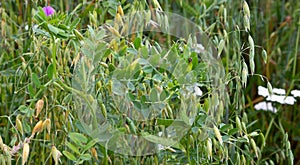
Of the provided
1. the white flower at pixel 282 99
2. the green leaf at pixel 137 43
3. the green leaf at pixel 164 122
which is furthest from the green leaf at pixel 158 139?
the white flower at pixel 282 99

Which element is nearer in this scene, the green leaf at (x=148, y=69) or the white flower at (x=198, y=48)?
the green leaf at (x=148, y=69)

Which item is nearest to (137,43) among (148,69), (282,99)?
(148,69)

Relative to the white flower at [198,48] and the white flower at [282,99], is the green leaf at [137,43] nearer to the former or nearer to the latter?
the white flower at [198,48]

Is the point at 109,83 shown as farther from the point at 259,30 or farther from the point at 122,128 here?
the point at 259,30

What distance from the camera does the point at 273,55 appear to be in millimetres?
2096

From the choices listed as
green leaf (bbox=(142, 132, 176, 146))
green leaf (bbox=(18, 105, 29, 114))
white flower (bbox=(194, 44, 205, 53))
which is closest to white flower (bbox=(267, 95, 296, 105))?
white flower (bbox=(194, 44, 205, 53))

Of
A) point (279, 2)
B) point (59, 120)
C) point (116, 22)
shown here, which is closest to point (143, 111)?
point (116, 22)

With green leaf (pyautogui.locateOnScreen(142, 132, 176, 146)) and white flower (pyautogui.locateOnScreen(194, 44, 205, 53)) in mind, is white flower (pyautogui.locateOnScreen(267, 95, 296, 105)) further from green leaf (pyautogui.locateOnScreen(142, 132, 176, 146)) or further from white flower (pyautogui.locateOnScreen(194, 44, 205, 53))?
green leaf (pyautogui.locateOnScreen(142, 132, 176, 146))

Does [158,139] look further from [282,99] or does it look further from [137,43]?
[282,99]

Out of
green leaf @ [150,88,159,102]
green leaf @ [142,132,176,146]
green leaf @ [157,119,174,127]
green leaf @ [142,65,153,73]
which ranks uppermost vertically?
green leaf @ [142,65,153,73]

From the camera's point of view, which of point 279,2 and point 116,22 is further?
point 279,2

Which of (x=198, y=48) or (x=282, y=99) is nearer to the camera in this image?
(x=198, y=48)

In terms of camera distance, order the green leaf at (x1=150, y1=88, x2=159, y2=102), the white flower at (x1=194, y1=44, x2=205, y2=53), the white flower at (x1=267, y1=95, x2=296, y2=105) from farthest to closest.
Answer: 1. the white flower at (x1=267, y1=95, x2=296, y2=105)
2. the white flower at (x1=194, y1=44, x2=205, y2=53)
3. the green leaf at (x1=150, y1=88, x2=159, y2=102)

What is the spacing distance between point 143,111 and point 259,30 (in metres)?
1.28
